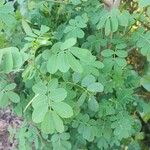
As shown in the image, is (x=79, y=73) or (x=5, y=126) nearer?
(x=79, y=73)

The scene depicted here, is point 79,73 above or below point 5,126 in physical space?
above

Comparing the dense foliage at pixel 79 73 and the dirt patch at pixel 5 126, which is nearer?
the dense foliage at pixel 79 73

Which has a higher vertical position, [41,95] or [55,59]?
[55,59]

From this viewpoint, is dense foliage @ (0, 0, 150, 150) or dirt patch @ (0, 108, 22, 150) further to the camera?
dirt patch @ (0, 108, 22, 150)

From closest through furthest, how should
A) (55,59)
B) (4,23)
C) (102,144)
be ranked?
(55,59), (4,23), (102,144)

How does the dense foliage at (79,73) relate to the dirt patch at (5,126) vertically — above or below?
above

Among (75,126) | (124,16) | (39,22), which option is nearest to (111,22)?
(124,16)

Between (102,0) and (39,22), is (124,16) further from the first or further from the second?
(39,22)

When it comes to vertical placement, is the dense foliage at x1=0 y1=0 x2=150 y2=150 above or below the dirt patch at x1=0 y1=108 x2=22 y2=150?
above
